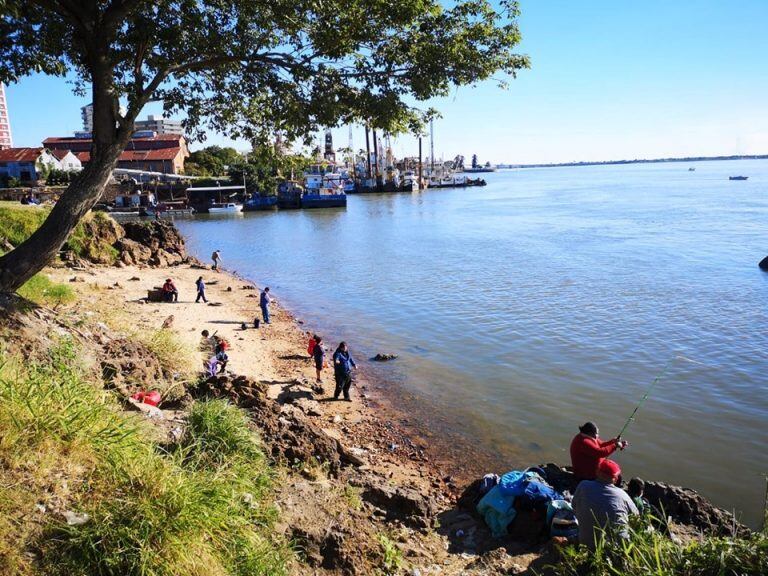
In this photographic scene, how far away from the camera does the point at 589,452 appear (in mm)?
7000

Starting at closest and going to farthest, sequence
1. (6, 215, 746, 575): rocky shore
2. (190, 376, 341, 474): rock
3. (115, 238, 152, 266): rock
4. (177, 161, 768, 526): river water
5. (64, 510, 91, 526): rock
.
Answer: (64, 510, 91, 526): rock
(6, 215, 746, 575): rocky shore
(190, 376, 341, 474): rock
(177, 161, 768, 526): river water
(115, 238, 152, 266): rock

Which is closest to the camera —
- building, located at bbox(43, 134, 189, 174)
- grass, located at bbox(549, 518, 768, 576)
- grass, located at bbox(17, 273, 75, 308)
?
grass, located at bbox(549, 518, 768, 576)

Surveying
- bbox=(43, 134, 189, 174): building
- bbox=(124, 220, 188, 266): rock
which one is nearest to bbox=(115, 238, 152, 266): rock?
bbox=(124, 220, 188, 266): rock

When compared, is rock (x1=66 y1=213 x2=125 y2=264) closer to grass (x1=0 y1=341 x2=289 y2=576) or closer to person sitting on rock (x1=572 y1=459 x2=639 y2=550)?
grass (x1=0 y1=341 x2=289 y2=576)

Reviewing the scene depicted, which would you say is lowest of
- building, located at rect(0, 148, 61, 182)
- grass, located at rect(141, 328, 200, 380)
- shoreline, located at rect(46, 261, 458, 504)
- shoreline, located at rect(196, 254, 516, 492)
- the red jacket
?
shoreline, located at rect(196, 254, 516, 492)

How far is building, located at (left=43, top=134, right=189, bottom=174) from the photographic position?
9644 centimetres

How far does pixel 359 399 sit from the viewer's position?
12977mm

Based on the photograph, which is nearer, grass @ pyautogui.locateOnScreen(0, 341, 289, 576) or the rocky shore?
grass @ pyautogui.locateOnScreen(0, 341, 289, 576)

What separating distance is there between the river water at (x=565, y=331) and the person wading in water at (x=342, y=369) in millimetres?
1668

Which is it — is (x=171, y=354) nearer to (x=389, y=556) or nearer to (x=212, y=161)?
(x=389, y=556)

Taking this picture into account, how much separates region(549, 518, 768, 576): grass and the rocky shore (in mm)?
800

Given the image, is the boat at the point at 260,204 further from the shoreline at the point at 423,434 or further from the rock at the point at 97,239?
the shoreline at the point at 423,434

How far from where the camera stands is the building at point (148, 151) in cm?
9644

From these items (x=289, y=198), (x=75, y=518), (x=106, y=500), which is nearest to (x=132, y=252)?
(x=106, y=500)
